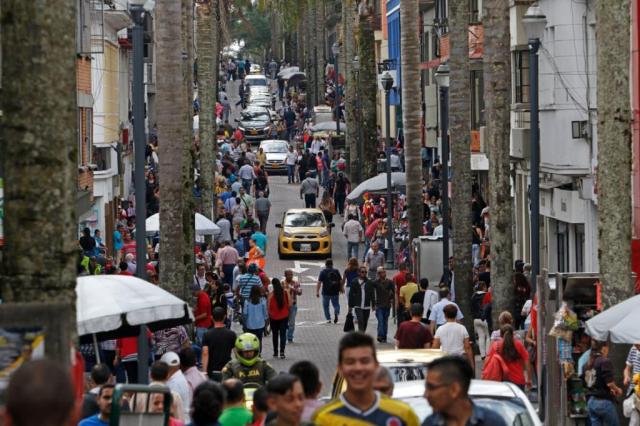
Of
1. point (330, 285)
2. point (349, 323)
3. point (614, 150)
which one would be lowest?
point (349, 323)

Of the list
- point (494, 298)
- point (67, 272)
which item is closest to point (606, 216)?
point (494, 298)

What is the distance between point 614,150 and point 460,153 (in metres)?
11.9

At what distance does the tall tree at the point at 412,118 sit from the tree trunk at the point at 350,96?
63.4ft

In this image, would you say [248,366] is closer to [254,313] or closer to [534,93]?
[534,93]

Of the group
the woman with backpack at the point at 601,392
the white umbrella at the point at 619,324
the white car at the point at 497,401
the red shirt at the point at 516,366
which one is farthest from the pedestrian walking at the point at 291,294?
the white car at the point at 497,401

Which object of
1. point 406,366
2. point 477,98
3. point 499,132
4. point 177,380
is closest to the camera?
point 406,366

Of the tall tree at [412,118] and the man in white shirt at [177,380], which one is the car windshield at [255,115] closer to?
the tall tree at [412,118]

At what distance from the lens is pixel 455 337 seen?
22391 mm

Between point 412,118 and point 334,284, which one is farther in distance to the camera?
point 412,118

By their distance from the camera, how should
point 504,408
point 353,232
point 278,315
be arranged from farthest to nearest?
point 353,232 → point 278,315 → point 504,408

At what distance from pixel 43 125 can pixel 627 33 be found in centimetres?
1165

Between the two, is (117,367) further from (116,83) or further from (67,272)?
(116,83)

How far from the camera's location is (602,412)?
19594mm

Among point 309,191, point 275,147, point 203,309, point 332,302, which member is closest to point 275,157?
point 275,147
